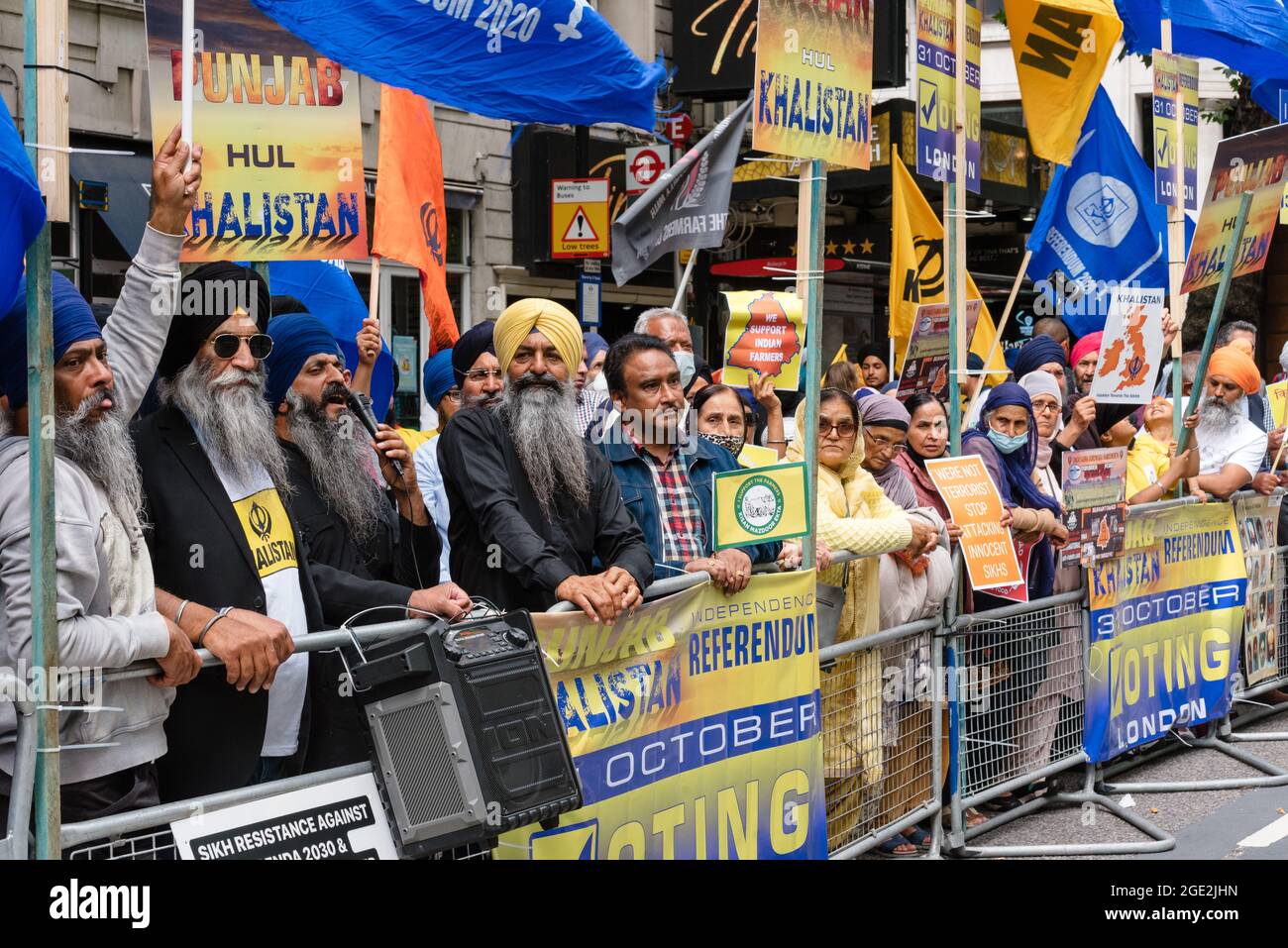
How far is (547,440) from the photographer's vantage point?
4.88 m

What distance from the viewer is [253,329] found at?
4.38 meters

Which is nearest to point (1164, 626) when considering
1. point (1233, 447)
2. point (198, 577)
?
point (1233, 447)

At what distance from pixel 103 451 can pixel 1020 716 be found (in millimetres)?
4590

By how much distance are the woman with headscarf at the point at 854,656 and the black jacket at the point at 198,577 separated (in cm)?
236

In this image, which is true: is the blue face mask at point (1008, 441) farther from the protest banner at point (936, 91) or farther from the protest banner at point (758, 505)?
the protest banner at point (758, 505)

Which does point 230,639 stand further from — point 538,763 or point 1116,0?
point 1116,0

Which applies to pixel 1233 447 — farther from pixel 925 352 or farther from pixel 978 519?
pixel 978 519

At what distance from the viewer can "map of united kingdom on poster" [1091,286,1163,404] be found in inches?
313

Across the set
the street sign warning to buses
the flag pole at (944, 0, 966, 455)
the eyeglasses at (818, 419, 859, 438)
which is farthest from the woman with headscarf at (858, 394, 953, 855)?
the street sign warning to buses

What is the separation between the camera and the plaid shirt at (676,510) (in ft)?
17.3

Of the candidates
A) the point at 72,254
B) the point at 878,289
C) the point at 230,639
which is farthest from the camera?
the point at 878,289

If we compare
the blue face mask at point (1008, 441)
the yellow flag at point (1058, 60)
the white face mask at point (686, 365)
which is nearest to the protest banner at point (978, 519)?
the blue face mask at point (1008, 441)
